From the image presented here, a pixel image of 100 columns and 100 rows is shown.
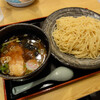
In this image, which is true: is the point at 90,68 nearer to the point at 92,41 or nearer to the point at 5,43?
the point at 92,41

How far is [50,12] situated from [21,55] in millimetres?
1169

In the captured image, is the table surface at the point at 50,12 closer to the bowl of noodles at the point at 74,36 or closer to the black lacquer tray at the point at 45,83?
the black lacquer tray at the point at 45,83

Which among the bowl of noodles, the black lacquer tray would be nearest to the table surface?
the black lacquer tray

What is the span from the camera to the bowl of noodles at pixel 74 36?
1.28 metres

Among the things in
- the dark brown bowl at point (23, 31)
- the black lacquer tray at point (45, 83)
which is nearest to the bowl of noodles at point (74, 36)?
the black lacquer tray at point (45, 83)

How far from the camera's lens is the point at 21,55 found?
1.02m

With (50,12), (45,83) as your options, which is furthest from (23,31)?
(50,12)

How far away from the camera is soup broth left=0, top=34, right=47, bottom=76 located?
3.10 feet

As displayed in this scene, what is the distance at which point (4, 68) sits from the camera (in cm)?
95

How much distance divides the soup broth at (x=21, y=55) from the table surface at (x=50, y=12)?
32 cm

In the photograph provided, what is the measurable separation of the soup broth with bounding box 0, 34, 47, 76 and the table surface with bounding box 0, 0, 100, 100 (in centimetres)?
32

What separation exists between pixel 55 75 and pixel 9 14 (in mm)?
1355

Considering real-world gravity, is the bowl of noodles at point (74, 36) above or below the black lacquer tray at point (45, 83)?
above

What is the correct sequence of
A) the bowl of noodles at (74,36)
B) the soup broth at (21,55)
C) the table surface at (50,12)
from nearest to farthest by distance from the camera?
1. the soup broth at (21,55)
2. the table surface at (50,12)
3. the bowl of noodles at (74,36)
